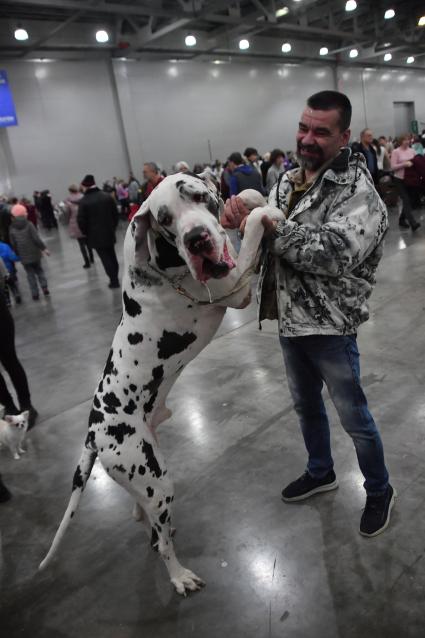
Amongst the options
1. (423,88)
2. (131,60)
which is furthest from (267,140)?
(423,88)

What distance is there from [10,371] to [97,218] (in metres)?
4.34

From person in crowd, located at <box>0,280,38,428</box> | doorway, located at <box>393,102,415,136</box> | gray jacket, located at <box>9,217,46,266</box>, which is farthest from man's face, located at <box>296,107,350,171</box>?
doorway, located at <box>393,102,415,136</box>

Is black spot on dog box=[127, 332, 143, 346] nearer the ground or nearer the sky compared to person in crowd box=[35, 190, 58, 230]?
nearer the ground

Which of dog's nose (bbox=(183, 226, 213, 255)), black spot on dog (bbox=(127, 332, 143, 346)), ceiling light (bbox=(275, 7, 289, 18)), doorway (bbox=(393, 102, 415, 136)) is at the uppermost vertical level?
ceiling light (bbox=(275, 7, 289, 18))

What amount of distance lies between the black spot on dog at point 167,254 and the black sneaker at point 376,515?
5.18 feet

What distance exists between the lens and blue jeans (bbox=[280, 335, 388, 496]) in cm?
209

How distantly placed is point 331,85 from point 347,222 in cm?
3011

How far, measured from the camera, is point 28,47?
57.3ft

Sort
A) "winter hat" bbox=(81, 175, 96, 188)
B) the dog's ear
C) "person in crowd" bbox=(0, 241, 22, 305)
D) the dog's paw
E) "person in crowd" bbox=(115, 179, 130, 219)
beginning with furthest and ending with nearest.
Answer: "person in crowd" bbox=(115, 179, 130, 219) < "winter hat" bbox=(81, 175, 96, 188) < "person in crowd" bbox=(0, 241, 22, 305) < the dog's paw < the dog's ear

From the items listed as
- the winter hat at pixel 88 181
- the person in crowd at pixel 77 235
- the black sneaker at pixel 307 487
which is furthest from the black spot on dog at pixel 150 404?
the person in crowd at pixel 77 235

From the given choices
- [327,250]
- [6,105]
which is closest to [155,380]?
[327,250]

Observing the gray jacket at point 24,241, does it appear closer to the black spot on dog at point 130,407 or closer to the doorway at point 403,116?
the black spot on dog at point 130,407

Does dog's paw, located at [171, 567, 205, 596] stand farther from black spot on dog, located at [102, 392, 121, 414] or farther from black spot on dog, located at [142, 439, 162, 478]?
black spot on dog, located at [102, 392, 121, 414]

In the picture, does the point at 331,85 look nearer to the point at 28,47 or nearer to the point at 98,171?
the point at 98,171
